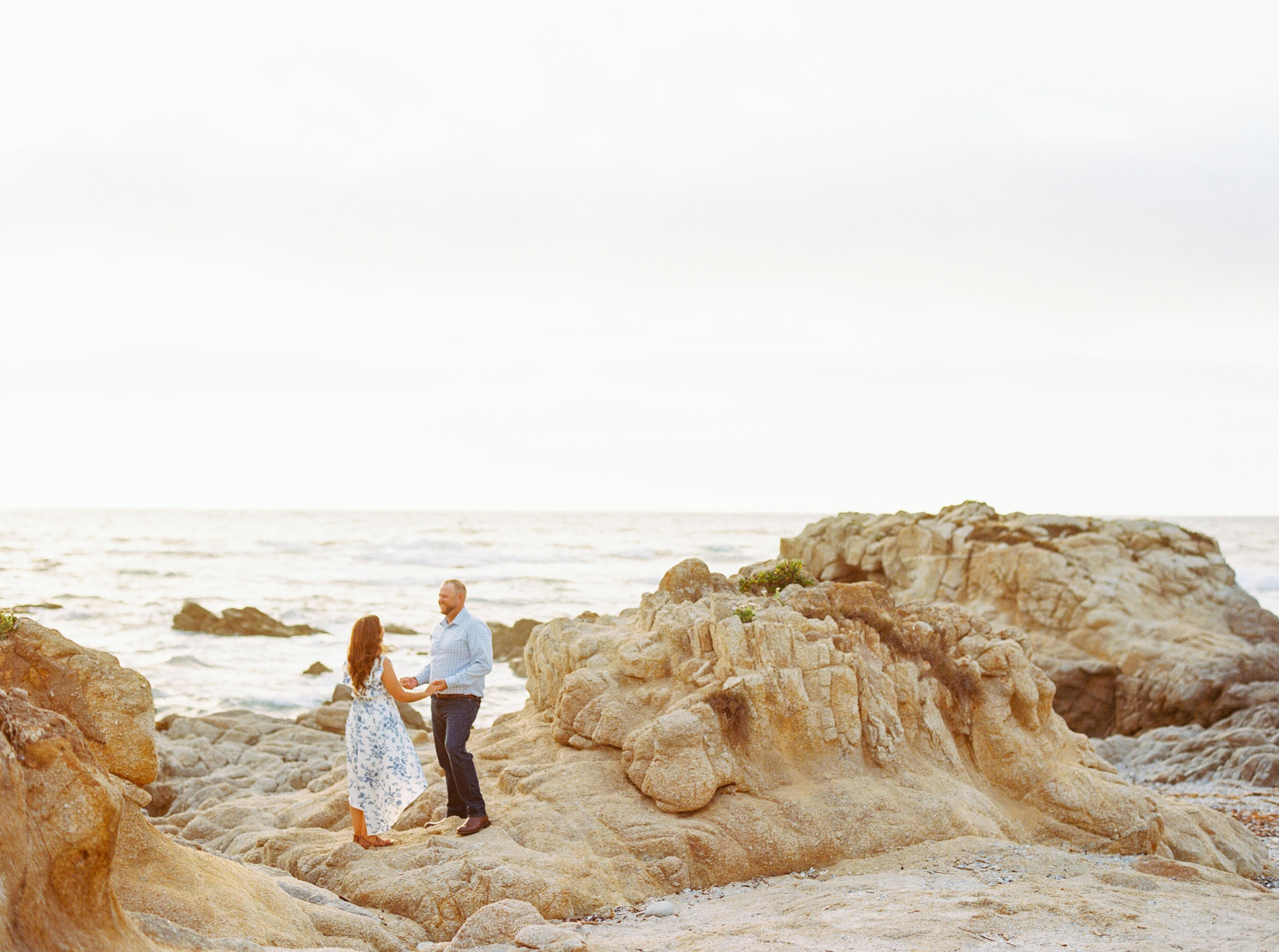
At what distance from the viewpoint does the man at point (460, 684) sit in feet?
32.7

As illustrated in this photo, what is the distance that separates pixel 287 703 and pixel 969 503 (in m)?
20.6

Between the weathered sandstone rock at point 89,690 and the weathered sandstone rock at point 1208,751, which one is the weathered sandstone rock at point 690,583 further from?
→ the weathered sandstone rock at point 1208,751

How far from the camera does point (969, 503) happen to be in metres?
31.9

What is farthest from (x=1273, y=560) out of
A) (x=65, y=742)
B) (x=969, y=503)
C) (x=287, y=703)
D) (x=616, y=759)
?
(x=65, y=742)

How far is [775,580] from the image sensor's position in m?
13.9

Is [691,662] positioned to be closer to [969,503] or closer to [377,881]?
[377,881]

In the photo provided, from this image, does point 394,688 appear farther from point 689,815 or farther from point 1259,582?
point 1259,582

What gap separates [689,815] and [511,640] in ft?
77.5

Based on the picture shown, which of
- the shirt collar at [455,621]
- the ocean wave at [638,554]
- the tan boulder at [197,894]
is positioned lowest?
the ocean wave at [638,554]

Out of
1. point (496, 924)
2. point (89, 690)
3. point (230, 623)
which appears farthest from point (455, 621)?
point (230, 623)

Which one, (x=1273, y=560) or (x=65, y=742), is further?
(x=1273, y=560)

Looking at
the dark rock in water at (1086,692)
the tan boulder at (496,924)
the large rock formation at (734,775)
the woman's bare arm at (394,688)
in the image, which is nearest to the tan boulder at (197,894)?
the tan boulder at (496,924)

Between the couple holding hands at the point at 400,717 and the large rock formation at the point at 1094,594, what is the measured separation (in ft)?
59.4

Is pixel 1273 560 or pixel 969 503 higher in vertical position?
pixel 969 503
